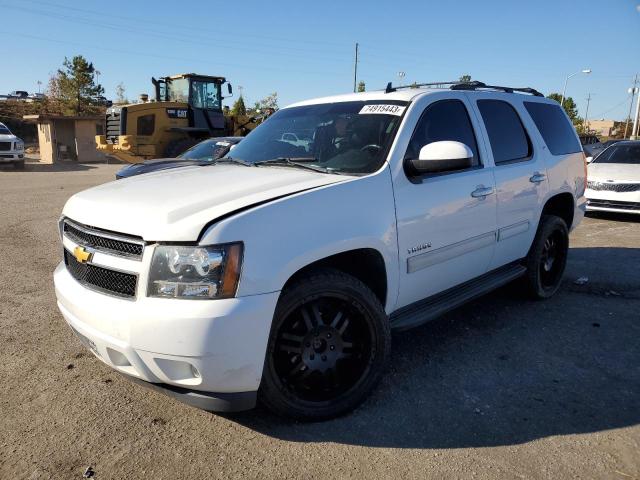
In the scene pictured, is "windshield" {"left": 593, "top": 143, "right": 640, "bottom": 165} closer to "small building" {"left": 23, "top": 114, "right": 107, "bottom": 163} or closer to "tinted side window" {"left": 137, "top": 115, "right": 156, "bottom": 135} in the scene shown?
"tinted side window" {"left": 137, "top": 115, "right": 156, "bottom": 135}

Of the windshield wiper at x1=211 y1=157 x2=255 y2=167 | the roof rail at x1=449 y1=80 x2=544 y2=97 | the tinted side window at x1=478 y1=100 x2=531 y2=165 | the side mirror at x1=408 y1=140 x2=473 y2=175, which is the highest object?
the roof rail at x1=449 y1=80 x2=544 y2=97

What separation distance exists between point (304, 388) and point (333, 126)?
184 cm

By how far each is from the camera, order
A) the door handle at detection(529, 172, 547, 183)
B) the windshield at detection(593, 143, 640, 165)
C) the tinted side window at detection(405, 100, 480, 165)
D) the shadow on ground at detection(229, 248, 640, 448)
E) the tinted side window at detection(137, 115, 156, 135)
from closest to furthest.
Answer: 1. the shadow on ground at detection(229, 248, 640, 448)
2. the tinted side window at detection(405, 100, 480, 165)
3. the door handle at detection(529, 172, 547, 183)
4. the windshield at detection(593, 143, 640, 165)
5. the tinted side window at detection(137, 115, 156, 135)

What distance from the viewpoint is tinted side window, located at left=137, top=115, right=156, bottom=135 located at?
54.9ft

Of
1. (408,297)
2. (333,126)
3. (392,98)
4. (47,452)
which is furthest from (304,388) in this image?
(392,98)

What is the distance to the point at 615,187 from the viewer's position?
31.1 feet

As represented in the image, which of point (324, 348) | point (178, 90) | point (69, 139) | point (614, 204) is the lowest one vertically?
point (324, 348)

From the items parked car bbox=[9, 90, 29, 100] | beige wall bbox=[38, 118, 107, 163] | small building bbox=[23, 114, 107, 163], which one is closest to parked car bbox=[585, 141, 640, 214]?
small building bbox=[23, 114, 107, 163]

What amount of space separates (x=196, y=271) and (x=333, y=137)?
5.31 ft

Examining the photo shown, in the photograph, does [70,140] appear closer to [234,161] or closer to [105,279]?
[234,161]

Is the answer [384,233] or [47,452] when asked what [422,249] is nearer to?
[384,233]

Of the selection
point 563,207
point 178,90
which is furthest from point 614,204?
point 178,90

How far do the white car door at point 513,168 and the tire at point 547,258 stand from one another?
14 cm

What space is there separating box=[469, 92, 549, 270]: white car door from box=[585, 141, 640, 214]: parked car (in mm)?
5925
